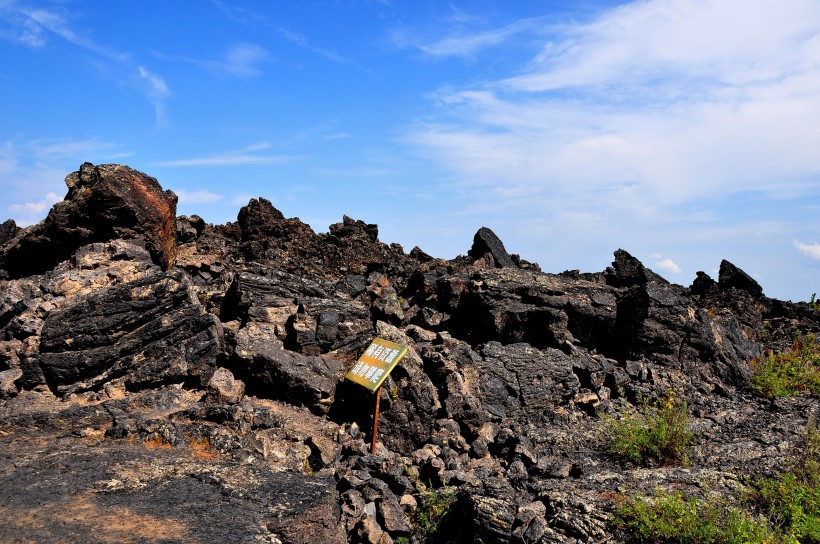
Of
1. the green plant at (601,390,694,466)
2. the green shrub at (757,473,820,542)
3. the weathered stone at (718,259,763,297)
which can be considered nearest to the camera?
the green shrub at (757,473,820,542)

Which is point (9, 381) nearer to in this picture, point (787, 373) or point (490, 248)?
point (490, 248)

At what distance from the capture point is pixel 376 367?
10.1 meters

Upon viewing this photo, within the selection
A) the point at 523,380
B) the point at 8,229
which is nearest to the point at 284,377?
the point at 523,380

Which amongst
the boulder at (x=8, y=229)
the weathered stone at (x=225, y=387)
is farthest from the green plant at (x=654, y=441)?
the boulder at (x=8, y=229)

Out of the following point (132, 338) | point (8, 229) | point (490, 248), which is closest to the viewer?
point (132, 338)

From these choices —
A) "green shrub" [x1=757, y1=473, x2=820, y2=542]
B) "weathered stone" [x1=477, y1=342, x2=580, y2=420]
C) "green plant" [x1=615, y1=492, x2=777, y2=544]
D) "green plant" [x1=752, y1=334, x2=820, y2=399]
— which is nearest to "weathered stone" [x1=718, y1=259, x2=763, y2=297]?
"green plant" [x1=752, y1=334, x2=820, y2=399]

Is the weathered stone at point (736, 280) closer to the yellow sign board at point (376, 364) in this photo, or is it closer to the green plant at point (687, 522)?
the yellow sign board at point (376, 364)

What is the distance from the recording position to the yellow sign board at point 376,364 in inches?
386

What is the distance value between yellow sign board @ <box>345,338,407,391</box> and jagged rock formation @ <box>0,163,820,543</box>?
0.62m

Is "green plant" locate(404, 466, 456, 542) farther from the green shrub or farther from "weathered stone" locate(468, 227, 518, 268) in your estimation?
"weathered stone" locate(468, 227, 518, 268)

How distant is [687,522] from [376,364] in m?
4.96

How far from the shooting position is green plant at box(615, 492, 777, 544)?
22.3ft

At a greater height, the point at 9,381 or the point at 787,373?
the point at 787,373

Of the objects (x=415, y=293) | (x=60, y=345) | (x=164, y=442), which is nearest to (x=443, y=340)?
(x=415, y=293)
